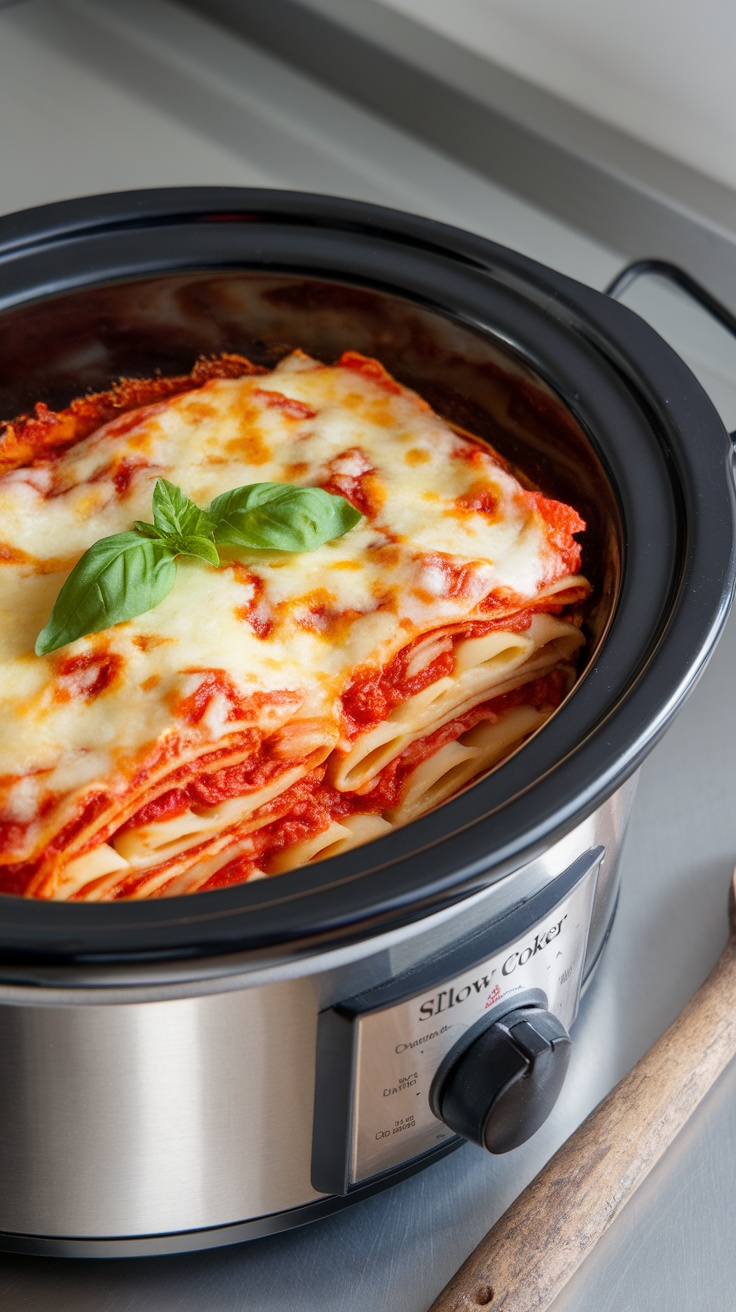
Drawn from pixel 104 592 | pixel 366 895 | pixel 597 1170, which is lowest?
pixel 597 1170

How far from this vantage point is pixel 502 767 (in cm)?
102

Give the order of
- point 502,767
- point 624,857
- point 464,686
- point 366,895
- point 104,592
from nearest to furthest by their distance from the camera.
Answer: point 366,895
point 502,767
point 104,592
point 464,686
point 624,857

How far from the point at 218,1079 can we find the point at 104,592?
449mm

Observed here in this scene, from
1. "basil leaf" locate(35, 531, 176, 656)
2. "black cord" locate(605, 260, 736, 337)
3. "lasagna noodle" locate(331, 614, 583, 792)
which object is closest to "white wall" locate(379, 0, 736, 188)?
"black cord" locate(605, 260, 736, 337)

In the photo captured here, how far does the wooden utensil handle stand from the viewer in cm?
114

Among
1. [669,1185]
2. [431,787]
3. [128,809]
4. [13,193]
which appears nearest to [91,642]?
Result: [128,809]

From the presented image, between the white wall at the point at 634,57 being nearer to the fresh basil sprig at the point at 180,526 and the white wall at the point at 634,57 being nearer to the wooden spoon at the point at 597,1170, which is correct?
the fresh basil sprig at the point at 180,526

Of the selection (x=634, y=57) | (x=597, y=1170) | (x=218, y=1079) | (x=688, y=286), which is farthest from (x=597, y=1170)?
(x=634, y=57)

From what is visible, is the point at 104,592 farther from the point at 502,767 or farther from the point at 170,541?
the point at 502,767

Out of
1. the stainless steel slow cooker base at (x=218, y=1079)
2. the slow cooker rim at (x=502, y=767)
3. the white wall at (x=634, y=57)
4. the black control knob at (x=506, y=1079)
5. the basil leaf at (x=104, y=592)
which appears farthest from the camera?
the white wall at (x=634, y=57)

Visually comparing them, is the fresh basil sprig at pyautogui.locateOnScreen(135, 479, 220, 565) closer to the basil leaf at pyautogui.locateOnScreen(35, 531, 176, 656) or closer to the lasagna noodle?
the basil leaf at pyautogui.locateOnScreen(35, 531, 176, 656)

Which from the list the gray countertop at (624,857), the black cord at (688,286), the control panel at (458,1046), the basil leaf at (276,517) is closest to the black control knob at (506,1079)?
the control panel at (458,1046)

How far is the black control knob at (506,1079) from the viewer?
109cm

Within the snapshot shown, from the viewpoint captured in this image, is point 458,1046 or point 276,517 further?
point 276,517
